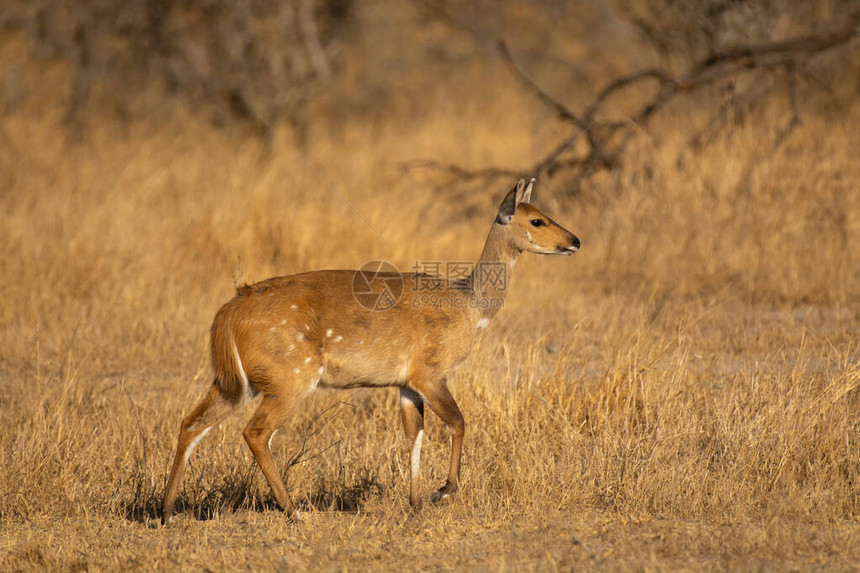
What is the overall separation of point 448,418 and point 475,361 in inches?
75.6

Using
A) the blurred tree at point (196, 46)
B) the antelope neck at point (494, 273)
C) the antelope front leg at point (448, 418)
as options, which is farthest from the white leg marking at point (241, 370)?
the blurred tree at point (196, 46)

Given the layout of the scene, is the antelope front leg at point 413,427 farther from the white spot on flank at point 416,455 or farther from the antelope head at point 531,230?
the antelope head at point 531,230

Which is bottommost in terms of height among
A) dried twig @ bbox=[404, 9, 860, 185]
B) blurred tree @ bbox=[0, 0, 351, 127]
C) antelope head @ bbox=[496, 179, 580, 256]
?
antelope head @ bbox=[496, 179, 580, 256]

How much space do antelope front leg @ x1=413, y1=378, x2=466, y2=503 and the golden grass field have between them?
133 mm

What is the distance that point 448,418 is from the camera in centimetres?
571

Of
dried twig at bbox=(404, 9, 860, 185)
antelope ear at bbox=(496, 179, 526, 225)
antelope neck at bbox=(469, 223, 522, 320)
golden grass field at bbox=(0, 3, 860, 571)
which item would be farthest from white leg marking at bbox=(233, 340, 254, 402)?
dried twig at bbox=(404, 9, 860, 185)

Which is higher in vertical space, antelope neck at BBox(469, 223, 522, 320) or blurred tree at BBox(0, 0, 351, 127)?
blurred tree at BBox(0, 0, 351, 127)

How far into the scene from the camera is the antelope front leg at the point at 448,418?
5734 millimetres

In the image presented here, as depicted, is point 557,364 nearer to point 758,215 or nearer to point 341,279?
point 341,279

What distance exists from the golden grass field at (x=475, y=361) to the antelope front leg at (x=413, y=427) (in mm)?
148

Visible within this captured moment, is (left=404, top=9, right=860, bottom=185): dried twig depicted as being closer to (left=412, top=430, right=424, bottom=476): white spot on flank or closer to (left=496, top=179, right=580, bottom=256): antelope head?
(left=496, top=179, right=580, bottom=256): antelope head

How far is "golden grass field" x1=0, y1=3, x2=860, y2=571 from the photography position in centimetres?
527

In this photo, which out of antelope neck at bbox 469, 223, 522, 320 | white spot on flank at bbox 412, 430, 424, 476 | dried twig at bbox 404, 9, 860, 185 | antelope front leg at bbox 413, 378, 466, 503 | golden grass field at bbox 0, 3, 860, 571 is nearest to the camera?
golden grass field at bbox 0, 3, 860, 571

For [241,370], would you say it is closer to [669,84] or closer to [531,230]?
[531,230]
